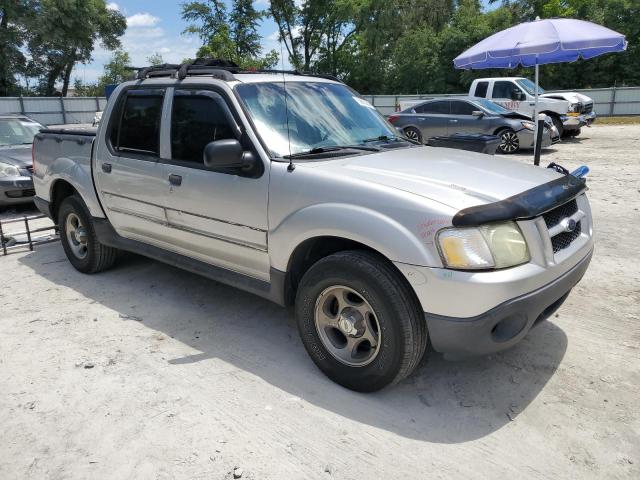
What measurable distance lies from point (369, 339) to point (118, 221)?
2791 millimetres

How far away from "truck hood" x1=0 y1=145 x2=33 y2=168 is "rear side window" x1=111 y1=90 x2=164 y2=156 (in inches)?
179

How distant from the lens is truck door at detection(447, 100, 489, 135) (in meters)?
13.6

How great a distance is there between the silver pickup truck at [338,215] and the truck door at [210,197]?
13 millimetres

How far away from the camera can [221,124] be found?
370cm

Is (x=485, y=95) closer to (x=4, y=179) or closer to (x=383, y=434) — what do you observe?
(x=4, y=179)

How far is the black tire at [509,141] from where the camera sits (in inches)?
518

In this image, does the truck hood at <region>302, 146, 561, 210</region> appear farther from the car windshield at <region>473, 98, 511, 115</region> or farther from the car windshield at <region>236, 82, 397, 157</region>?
the car windshield at <region>473, 98, 511, 115</region>

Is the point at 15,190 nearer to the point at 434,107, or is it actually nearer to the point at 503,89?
the point at 434,107

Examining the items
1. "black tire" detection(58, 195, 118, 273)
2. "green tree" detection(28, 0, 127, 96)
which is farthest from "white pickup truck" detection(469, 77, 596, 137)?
"green tree" detection(28, 0, 127, 96)

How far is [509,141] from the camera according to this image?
43.5 feet

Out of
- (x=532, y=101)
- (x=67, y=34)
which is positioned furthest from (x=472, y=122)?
(x=67, y=34)

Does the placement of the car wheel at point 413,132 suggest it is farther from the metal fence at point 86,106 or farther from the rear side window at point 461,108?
the metal fence at point 86,106

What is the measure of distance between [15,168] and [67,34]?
31.3 m

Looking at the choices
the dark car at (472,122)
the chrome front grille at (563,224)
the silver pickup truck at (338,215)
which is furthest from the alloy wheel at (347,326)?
the dark car at (472,122)
